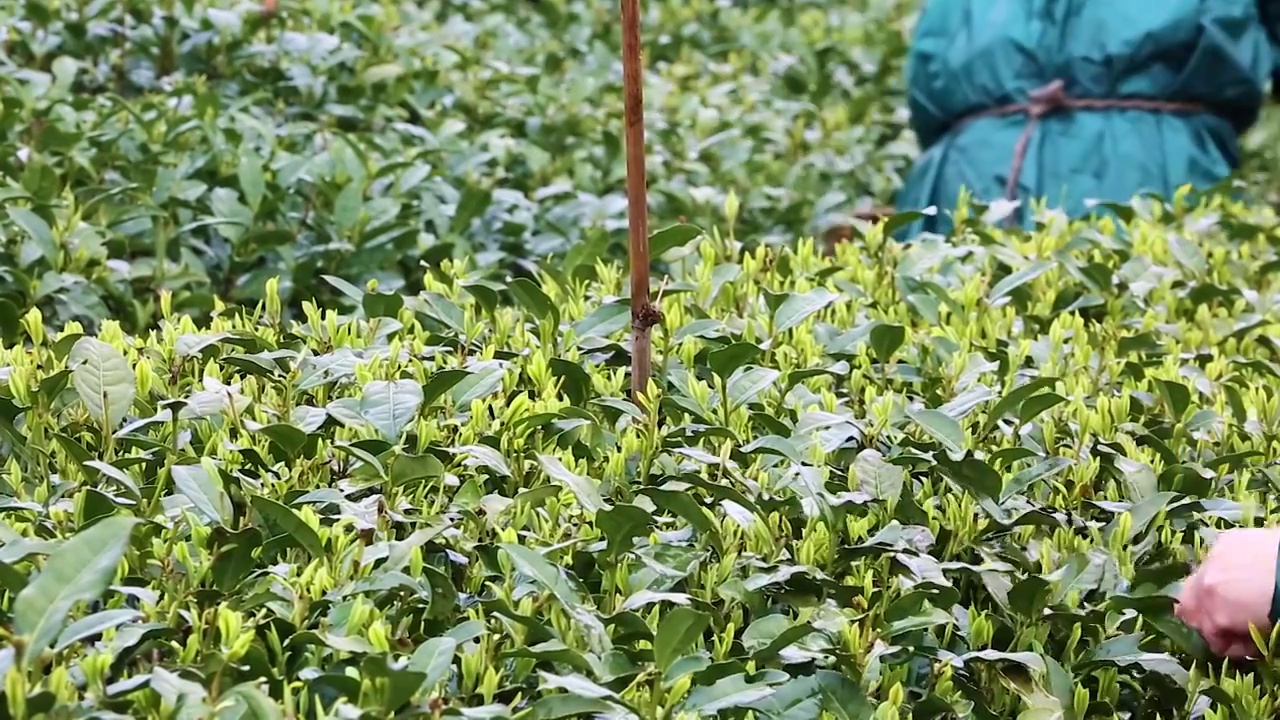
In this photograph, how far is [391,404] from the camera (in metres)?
1.51

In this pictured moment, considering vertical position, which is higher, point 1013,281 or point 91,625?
point 91,625

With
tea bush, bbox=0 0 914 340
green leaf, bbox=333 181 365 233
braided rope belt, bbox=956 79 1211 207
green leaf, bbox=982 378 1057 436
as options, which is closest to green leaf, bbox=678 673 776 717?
→ green leaf, bbox=982 378 1057 436

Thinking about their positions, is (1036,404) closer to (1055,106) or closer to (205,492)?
(205,492)

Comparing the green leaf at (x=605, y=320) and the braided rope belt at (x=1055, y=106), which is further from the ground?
the green leaf at (x=605, y=320)

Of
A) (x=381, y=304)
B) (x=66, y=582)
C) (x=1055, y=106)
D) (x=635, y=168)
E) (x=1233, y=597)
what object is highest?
(x=635, y=168)

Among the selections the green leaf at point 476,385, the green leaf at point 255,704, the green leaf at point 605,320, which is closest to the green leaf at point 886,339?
the green leaf at point 605,320

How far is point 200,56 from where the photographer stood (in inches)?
135

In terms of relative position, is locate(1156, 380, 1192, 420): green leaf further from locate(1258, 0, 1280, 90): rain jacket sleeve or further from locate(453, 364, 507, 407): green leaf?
locate(1258, 0, 1280, 90): rain jacket sleeve

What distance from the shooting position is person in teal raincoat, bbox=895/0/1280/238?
12.8ft

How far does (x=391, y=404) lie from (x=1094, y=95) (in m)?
2.99

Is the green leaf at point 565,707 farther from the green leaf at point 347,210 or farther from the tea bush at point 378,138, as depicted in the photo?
the green leaf at point 347,210

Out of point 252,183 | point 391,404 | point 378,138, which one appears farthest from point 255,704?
point 378,138

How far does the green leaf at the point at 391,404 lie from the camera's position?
1.49 m

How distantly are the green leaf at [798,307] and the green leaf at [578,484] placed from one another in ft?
1.78
